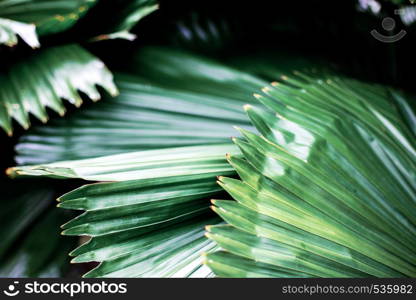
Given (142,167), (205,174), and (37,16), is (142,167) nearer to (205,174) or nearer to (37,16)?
(205,174)

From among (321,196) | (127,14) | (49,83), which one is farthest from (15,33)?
(321,196)

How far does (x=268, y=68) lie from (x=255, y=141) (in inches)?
16.8

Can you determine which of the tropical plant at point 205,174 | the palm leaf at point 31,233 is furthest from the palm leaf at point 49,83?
the palm leaf at point 31,233

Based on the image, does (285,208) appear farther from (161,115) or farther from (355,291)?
(161,115)

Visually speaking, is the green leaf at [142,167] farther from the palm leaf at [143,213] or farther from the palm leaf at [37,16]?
the palm leaf at [37,16]

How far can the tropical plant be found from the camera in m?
0.45

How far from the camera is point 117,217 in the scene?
0.51 metres

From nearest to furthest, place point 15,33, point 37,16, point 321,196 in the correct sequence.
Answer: point 321,196 < point 15,33 < point 37,16

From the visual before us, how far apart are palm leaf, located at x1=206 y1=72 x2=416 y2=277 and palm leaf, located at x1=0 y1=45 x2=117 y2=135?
308 millimetres

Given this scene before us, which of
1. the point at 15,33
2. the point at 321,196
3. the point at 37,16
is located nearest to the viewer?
the point at 321,196

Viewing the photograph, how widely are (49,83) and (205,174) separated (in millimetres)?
367

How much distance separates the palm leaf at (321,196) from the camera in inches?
17.3

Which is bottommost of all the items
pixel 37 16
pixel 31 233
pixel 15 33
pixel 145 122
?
pixel 31 233

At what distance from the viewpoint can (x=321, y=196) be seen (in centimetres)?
48
